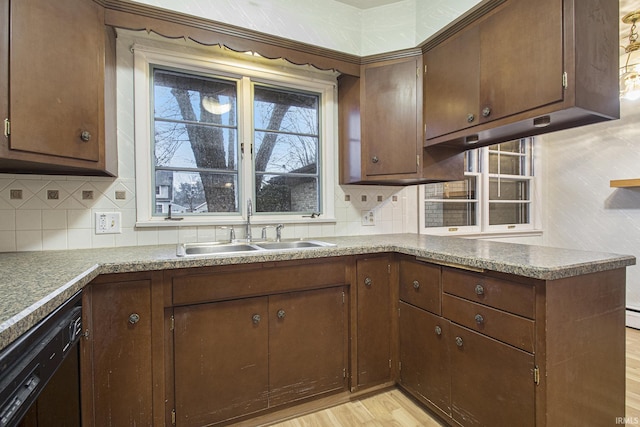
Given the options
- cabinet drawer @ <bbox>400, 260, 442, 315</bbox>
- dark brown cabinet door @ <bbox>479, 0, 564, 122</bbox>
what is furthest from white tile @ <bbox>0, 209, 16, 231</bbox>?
dark brown cabinet door @ <bbox>479, 0, 564, 122</bbox>

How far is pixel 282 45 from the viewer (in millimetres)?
1930

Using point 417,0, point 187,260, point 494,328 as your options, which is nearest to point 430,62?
point 417,0

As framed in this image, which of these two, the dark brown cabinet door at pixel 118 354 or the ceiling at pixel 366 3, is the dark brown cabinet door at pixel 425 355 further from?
the ceiling at pixel 366 3

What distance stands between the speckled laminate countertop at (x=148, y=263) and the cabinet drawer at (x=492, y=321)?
20cm

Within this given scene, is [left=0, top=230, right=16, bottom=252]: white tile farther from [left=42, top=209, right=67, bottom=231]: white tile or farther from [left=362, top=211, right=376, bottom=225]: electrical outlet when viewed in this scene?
[left=362, top=211, right=376, bottom=225]: electrical outlet

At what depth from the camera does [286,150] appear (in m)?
2.38

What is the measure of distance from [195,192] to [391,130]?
1461 mm

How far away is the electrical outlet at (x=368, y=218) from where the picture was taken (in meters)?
2.55

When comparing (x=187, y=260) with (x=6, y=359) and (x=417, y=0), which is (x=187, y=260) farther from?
(x=417, y=0)

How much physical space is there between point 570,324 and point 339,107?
199 centimetres

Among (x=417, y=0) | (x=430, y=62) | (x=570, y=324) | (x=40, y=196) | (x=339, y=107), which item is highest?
(x=417, y=0)

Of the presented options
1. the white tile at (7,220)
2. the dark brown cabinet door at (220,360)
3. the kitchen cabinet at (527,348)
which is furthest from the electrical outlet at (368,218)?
the white tile at (7,220)

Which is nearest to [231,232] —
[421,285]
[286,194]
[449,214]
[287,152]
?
[286,194]

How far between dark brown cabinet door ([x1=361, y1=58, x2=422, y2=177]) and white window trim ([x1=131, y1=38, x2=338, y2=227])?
0.33 meters
